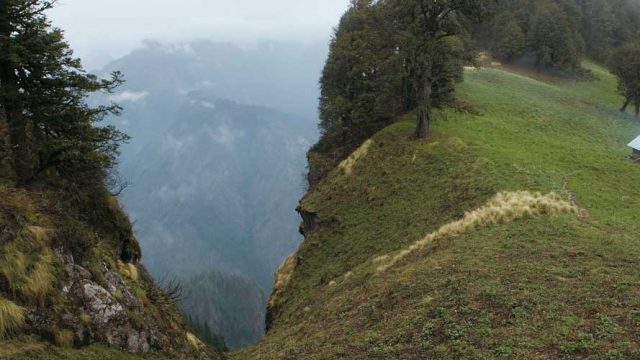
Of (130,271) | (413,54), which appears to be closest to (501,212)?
(413,54)

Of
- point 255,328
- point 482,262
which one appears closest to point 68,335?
point 482,262

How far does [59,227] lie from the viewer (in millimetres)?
16016

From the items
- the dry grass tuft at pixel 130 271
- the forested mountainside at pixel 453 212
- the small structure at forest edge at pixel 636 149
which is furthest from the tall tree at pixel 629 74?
the dry grass tuft at pixel 130 271

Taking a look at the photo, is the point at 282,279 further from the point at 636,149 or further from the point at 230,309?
the point at 230,309

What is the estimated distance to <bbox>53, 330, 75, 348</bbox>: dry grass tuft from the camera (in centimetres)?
1291

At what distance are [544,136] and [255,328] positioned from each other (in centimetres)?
16004

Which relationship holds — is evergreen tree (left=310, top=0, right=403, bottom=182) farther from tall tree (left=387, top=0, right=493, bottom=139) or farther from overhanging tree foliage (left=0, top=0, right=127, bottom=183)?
overhanging tree foliage (left=0, top=0, right=127, bottom=183)

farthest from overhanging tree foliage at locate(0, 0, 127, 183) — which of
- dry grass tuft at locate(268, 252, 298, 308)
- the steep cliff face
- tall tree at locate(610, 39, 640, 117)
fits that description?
tall tree at locate(610, 39, 640, 117)

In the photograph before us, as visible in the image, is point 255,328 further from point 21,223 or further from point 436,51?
point 21,223

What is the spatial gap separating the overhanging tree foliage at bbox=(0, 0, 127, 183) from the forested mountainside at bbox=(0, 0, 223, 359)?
0.04 m

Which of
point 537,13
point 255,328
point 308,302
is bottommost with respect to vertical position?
point 255,328

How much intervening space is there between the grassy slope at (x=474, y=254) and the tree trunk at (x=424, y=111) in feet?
4.73

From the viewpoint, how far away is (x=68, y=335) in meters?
13.4

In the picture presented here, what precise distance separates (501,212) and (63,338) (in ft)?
72.1
